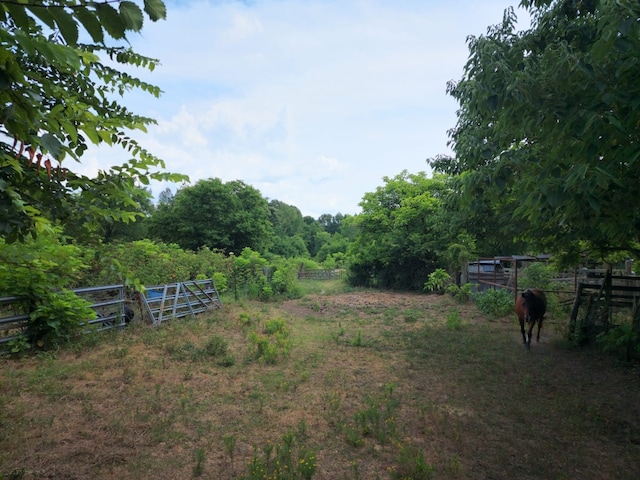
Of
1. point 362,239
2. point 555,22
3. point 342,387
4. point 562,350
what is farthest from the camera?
point 362,239

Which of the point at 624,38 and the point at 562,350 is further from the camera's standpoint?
the point at 562,350

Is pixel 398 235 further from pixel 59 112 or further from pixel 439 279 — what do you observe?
pixel 59 112

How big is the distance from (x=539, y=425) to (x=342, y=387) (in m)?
2.74

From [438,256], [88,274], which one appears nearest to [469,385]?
[88,274]

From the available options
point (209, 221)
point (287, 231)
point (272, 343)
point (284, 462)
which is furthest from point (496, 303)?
point (287, 231)

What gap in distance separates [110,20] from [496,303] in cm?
1338

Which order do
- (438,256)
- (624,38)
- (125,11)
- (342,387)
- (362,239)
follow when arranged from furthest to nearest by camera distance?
1. (362,239)
2. (438,256)
3. (342,387)
4. (624,38)
5. (125,11)

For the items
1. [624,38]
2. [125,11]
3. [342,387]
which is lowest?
[342,387]

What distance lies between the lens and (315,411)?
191 inches

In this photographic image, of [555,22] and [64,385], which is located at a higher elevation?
[555,22]

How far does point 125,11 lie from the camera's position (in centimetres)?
99

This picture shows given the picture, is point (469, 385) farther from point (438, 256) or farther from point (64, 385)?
point (438, 256)

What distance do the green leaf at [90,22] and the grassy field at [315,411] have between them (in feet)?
11.6

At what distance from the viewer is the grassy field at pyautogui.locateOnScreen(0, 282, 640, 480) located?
3.53 meters
